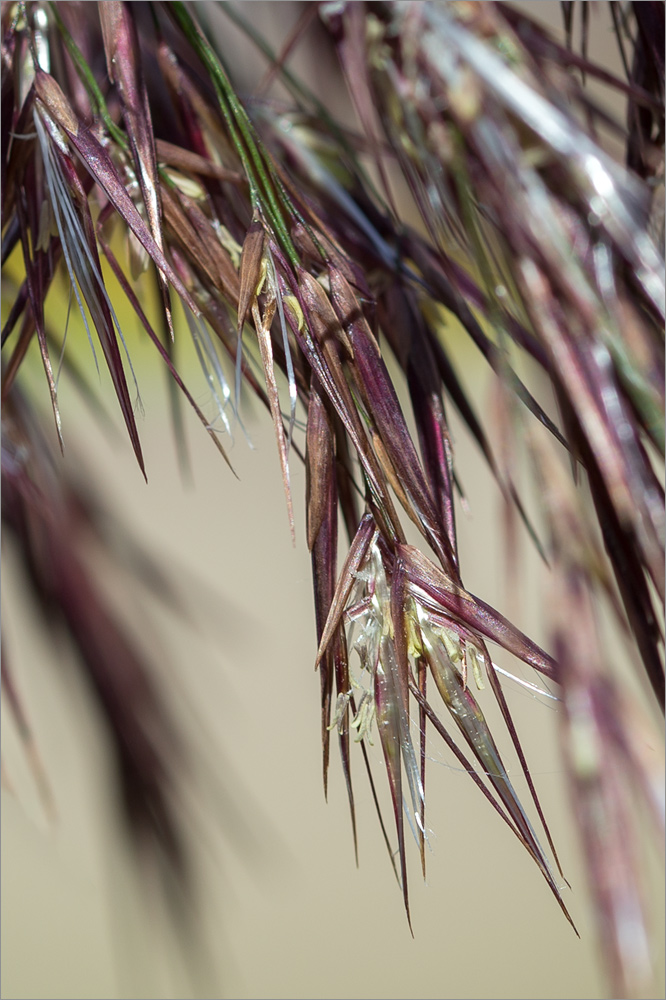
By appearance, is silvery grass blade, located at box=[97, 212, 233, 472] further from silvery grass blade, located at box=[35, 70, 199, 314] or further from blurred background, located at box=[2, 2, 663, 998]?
blurred background, located at box=[2, 2, 663, 998]

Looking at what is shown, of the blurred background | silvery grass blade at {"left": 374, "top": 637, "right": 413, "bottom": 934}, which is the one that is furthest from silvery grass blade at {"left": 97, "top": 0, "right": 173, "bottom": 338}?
the blurred background

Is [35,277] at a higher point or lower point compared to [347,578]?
higher

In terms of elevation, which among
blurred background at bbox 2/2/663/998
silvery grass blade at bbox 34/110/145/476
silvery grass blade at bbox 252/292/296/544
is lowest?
blurred background at bbox 2/2/663/998

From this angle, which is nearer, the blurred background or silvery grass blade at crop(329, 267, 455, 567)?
silvery grass blade at crop(329, 267, 455, 567)

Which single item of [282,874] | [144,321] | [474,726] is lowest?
[282,874]

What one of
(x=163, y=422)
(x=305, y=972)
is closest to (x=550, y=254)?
(x=305, y=972)

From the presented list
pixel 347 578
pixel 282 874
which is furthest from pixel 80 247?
pixel 282 874

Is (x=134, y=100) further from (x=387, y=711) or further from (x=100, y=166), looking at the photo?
(x=387, y=711)

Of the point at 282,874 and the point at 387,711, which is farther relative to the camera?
the point at 282,874

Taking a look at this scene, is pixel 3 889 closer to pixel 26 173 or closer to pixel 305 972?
pixel 305 972
